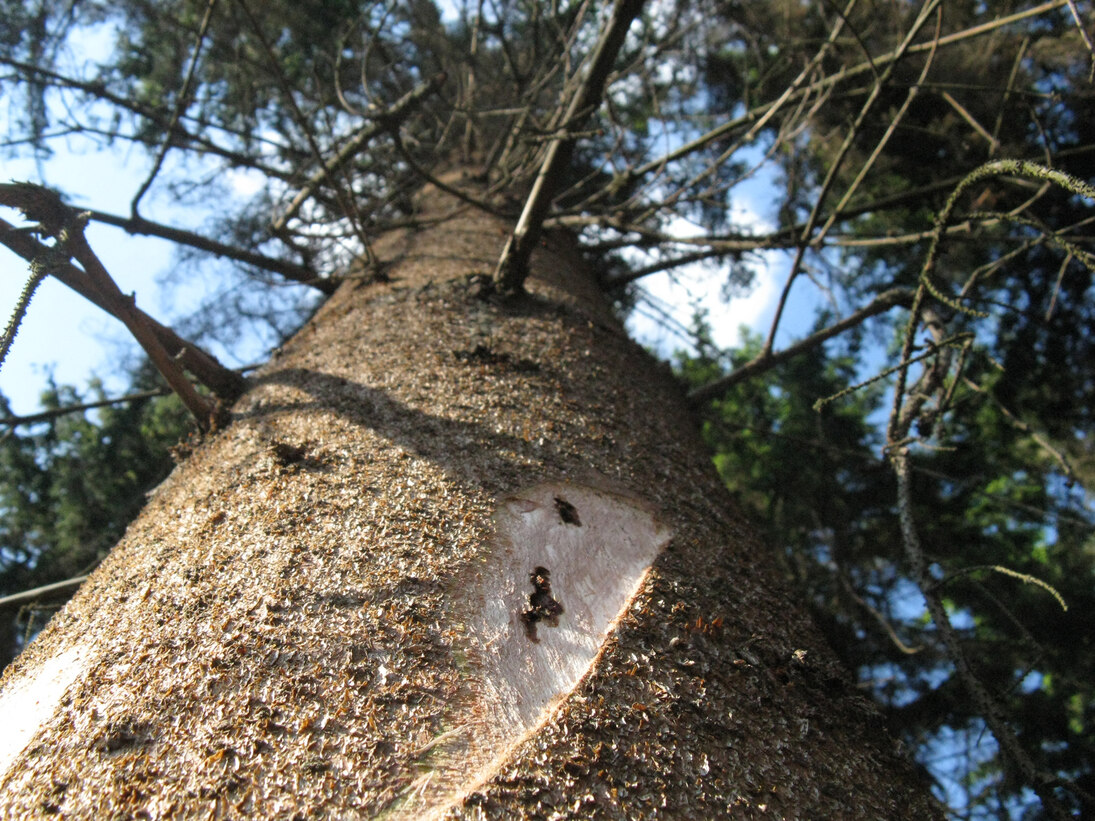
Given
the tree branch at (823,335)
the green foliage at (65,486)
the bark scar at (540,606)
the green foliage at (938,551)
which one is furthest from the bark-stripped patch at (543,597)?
the green foliage at (65,486)

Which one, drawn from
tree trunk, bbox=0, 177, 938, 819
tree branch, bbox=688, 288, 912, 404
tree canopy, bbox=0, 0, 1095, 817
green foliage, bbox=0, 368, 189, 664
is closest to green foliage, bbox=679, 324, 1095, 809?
tree canopy, bbox=0, 0, 1095, 817

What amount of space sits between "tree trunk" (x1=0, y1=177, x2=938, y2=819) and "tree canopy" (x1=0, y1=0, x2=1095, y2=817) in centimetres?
48

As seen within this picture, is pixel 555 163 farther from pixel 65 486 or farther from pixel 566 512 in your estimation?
pixel 65 486

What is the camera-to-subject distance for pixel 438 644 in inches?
31.4

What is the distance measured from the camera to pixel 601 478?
1.14 metres

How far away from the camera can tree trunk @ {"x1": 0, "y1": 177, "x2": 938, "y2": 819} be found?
2.24ft

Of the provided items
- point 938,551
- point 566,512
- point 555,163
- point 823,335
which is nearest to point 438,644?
point 566,512

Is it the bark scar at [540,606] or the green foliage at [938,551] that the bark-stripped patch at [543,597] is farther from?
the green foliage at [938,551]

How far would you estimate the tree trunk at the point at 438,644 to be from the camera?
26.9 inches

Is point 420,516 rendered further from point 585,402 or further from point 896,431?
point 896,431

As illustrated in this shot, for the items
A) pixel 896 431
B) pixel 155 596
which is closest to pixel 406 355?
pixel 155 596

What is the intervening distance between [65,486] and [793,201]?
460cm

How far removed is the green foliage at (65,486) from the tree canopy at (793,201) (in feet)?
0.17

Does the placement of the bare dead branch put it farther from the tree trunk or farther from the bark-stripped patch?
the bark-stripped patch
